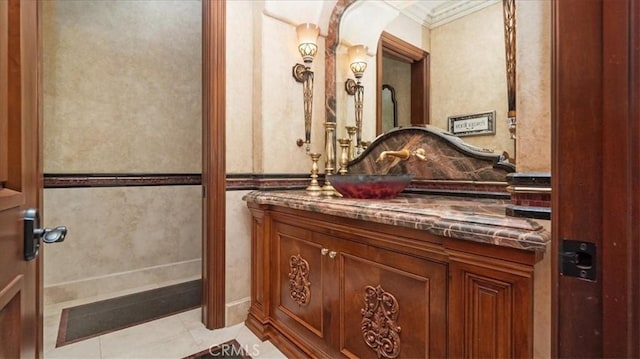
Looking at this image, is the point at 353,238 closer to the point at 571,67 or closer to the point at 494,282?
the point at 494,282

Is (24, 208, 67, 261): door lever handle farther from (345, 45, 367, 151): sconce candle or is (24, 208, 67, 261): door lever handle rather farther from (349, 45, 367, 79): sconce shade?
(349, 45, 367, 79): sconce shade

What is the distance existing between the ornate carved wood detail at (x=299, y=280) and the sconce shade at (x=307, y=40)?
1.24 meters

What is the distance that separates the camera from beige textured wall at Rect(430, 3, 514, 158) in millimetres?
1406

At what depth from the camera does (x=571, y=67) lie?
42 cm

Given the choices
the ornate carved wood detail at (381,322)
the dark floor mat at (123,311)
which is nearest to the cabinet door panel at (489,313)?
the ornate carved wood detail at (381,322)

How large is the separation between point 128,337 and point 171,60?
7.31ft

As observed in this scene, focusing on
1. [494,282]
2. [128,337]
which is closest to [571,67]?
[494,282]

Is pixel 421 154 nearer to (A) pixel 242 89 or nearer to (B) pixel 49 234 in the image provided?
(A) pixel 242 89

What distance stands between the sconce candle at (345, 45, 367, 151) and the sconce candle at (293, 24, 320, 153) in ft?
0.93

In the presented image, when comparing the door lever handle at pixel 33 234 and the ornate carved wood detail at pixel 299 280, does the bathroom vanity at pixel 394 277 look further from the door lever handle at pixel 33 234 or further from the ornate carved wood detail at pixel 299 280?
the door lever handle at pixel 33 234

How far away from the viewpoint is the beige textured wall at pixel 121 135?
2262 mm

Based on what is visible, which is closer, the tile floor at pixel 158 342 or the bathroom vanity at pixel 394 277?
the bathroom vanity at pixel 394 277

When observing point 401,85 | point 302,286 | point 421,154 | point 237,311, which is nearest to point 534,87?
point 421,154

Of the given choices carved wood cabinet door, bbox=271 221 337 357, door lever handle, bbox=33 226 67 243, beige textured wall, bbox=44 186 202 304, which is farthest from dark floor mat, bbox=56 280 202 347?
door lever handle, bbox=33 226 67 243
